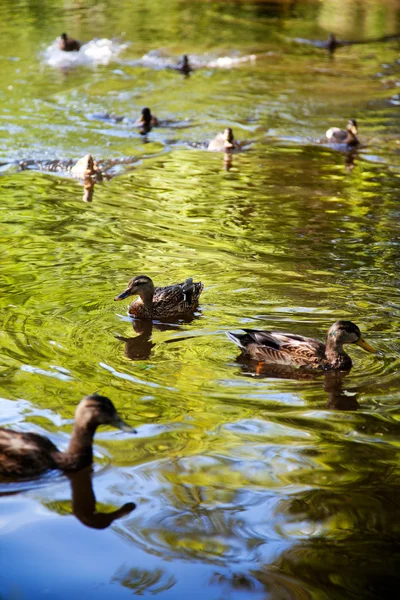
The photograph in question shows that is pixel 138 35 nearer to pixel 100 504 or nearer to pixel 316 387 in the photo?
pixel 316 387

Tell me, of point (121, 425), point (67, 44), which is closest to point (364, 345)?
point (121, 425)

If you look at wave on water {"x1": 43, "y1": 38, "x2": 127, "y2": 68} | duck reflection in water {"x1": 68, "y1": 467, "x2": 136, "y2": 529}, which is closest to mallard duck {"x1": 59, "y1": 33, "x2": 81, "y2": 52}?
wave on water {"x1": 43, "y1": 38, "x2": 127, "y2": 68}

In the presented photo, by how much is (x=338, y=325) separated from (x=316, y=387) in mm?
608

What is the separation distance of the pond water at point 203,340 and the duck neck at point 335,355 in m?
0.13

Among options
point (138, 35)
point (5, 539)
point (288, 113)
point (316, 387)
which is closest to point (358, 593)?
point (5, 539)

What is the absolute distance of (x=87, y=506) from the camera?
5.93 m

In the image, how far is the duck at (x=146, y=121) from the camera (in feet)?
59.9

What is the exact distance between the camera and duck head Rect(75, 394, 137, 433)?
6297 mm

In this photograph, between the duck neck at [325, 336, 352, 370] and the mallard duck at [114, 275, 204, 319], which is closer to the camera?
the duck neck at [325, 336, 352, 370]

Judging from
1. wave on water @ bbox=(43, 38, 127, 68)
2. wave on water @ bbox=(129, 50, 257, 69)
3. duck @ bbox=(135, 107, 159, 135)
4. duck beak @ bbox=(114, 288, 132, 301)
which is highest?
duck beak @ bbox=(114, 288, 132, 301)

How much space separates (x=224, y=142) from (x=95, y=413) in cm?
1145

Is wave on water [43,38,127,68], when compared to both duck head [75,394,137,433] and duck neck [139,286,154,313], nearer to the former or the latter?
duck neck [139,286,154,313]

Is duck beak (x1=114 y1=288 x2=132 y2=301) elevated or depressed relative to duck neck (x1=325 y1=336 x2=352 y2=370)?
depressed

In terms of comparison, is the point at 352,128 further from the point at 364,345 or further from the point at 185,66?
the point at 364,345
